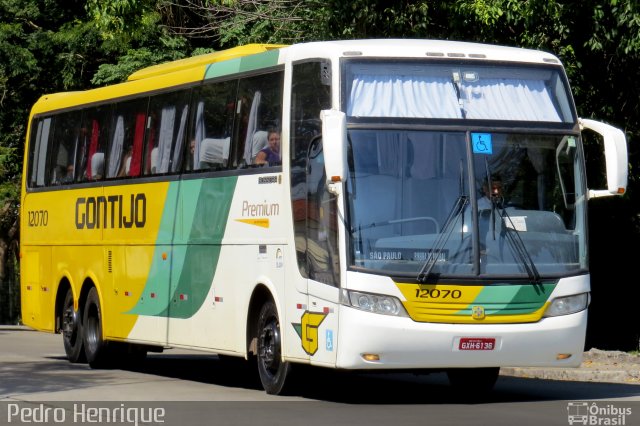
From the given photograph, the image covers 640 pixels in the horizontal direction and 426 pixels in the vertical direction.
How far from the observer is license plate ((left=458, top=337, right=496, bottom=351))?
1311 cm

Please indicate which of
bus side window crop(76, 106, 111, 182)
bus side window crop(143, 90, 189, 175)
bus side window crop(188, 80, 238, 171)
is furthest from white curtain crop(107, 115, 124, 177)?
bus side window crop(188, 80, 238, 171)

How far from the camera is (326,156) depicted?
41.8 feet

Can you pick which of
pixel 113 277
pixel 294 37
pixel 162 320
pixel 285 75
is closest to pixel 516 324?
pixel 285 75

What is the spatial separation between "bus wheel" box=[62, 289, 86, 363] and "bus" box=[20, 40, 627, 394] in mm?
4138

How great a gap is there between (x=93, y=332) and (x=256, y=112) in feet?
19.2

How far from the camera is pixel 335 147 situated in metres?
12.7

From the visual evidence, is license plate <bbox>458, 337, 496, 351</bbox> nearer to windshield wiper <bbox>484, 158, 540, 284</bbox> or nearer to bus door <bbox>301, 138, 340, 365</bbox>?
windshield wiper <bbox>484, 158, 540, 284</bbox>

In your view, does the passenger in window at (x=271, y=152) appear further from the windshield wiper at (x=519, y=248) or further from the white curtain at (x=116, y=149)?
the white curtain at (x=116, y=149)

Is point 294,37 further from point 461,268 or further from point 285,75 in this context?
point 461,268

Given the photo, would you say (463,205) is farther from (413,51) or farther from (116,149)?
(116,149)

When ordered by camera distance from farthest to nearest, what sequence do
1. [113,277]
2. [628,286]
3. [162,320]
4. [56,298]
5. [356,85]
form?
[628,286] < [56,298] < [113,277] < [162,320] < [356,85]

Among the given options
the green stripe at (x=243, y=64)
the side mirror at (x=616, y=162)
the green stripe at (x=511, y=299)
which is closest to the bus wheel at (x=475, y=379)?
the green stripe at (x=511, y=299)

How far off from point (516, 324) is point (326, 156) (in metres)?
2.40

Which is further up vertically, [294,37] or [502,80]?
[294,37]
